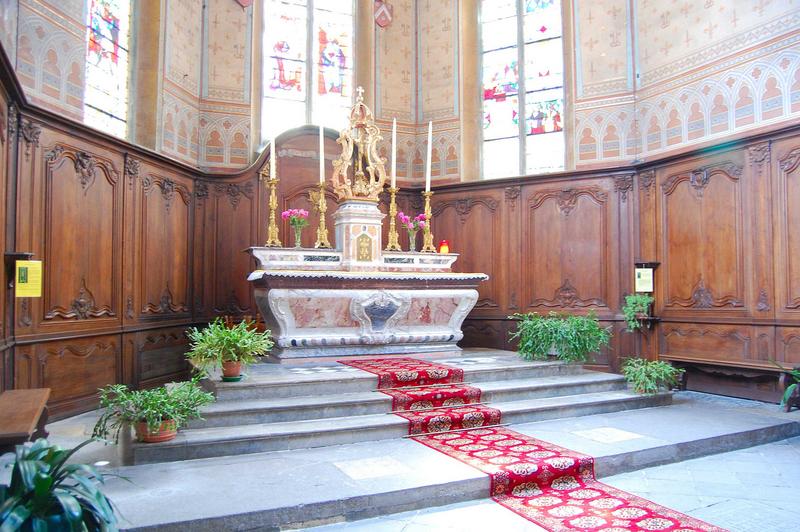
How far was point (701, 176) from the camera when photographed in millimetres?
8078

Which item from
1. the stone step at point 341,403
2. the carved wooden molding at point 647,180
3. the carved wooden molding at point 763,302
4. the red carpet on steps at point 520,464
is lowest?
the red carpet on steps at point 520,464

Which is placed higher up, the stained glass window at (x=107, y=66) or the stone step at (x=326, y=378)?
the stained glass window at (x=107, y=66)

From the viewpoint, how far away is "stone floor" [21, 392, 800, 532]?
3.58 m

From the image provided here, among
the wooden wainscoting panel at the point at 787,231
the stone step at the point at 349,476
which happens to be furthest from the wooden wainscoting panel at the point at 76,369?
the wooden wainscoting panel at the point at 787,231

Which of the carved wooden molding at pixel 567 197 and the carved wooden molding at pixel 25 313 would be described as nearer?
the carved wooden molding at pixel 25 313

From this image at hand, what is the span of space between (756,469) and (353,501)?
3.45 m

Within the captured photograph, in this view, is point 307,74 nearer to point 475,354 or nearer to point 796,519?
point 475,354

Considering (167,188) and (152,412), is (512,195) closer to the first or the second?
(167,188)

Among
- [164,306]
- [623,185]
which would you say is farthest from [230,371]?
[623,185]

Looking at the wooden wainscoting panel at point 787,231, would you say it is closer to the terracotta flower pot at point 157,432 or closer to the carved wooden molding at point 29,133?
the terracotta flower pot at point 157,432

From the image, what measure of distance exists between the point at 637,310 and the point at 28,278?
25.6 feet

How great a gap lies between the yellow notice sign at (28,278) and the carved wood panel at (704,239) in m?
8.06

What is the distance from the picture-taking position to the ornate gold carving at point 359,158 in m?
8.20

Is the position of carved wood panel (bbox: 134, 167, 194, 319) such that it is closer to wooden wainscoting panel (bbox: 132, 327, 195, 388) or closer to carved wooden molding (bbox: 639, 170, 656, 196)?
wooden wainscoting panel (bbox: 132, 327, 195, 388)
